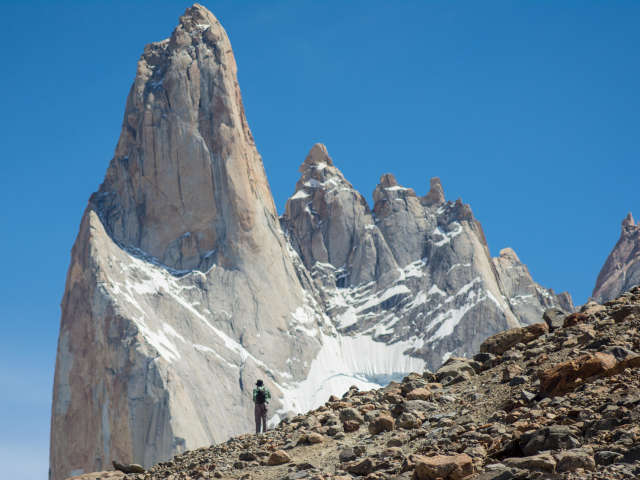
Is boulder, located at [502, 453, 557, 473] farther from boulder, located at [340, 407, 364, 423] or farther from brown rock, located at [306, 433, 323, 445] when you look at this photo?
boulder, located at [340, 407, 364, 423]

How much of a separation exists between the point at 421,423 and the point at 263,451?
409 centimetres

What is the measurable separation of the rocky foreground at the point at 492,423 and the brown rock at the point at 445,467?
18 millimetres

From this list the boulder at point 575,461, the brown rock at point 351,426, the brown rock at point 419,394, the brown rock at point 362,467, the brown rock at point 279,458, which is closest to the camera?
the boulder at point 575,461

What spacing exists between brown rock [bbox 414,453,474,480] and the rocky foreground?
0.06ft

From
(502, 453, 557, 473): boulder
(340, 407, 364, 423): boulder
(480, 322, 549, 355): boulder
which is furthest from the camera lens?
(480, 322, 549, 355): boulder

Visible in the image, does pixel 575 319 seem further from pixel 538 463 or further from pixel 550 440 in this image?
pixel 538 463

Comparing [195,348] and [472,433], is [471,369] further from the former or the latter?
[195,348]

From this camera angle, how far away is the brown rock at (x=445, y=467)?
15.6 meters

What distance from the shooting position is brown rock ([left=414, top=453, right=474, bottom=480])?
51.1 feet

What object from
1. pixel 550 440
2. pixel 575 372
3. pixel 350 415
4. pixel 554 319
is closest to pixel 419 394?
pixel 350 415

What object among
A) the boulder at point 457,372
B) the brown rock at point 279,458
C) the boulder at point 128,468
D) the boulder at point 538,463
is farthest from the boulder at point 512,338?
the boulder at point 538,463

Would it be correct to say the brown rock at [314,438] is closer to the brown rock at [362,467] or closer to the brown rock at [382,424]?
the brown rock at [382,424]

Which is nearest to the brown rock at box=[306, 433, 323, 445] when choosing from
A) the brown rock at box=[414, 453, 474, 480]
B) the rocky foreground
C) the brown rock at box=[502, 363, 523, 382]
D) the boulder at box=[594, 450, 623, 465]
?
the rocky foreground

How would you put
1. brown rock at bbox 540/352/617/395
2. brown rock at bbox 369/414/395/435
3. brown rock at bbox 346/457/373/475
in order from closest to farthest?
brown rock at bbox 346/457/373/475
brown rock at bbox 540/352/617/395
brown rock at bbox 369/414/395/435
